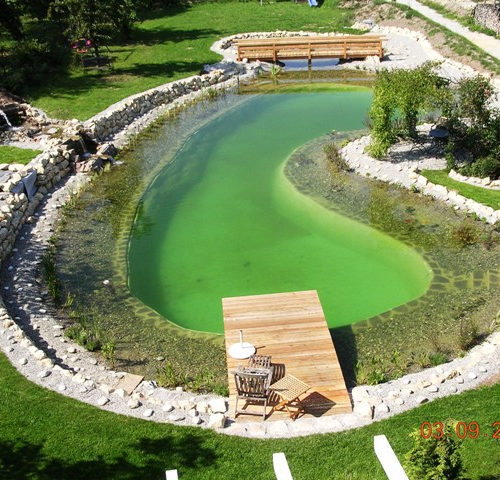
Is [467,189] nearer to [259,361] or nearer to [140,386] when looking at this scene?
[259,361]

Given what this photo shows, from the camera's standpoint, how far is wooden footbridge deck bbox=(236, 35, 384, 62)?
3709 cm

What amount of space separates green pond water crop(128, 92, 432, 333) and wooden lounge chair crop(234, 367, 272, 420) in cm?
341

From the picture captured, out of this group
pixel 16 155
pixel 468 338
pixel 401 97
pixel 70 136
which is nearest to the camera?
pixel 468 338

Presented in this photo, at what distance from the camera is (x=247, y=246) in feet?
61.2

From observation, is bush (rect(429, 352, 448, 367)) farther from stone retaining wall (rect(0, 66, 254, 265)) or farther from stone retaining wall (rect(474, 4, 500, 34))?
stone retaining wall (rect(474, 4, 500, 34))

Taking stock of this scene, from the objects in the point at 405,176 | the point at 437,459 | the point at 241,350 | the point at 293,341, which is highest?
the point at 437,459

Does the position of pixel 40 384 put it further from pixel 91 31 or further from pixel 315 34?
pixel 315 34

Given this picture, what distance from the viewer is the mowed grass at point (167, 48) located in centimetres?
2992

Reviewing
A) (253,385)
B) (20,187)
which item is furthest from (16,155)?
(253,385)

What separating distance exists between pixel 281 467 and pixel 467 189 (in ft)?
44.4

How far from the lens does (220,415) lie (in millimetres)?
11398

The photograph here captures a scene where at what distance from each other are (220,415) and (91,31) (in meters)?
26.4
